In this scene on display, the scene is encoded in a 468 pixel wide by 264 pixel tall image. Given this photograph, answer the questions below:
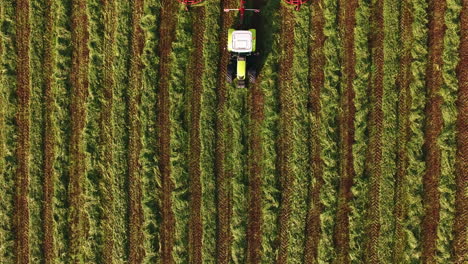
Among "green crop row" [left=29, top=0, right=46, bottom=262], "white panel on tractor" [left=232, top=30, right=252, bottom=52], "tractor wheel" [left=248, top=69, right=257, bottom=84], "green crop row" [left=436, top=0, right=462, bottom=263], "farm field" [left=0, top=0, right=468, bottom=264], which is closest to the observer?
"white panel on tractor" [left=232, top=30, right=252, bottom=52]

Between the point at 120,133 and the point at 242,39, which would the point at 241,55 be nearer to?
the point at 242,39

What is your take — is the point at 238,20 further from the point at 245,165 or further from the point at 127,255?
the point at 127,255

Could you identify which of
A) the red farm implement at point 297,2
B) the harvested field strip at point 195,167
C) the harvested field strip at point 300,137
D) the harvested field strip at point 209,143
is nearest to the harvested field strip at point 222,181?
the harvested field strip at point 209,143

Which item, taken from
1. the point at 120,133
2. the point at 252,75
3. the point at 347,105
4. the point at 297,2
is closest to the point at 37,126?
the point at 120,133

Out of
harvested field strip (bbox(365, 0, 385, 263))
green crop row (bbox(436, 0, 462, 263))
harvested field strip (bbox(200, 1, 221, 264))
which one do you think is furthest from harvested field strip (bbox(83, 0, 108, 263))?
A: green crop row (bbox(436, 0, 462, 263))

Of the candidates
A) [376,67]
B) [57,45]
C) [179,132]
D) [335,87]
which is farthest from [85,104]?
[376,67]

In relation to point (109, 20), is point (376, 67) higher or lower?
lower

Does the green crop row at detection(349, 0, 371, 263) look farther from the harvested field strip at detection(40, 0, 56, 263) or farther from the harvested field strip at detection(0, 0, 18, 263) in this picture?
the harvested field strip at detection(0, 0, 18, 263)
